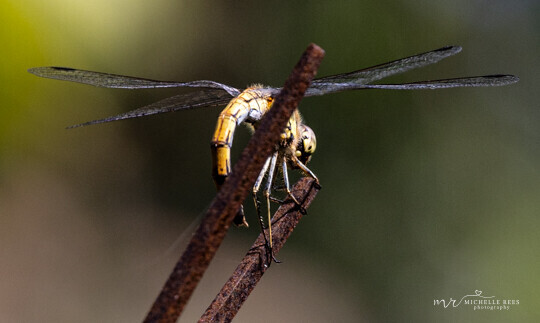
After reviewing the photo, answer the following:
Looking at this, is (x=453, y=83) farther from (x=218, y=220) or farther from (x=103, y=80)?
(x=218, y=220)

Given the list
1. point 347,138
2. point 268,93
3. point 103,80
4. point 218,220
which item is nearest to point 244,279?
point 218,220

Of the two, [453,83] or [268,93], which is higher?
[453,83]

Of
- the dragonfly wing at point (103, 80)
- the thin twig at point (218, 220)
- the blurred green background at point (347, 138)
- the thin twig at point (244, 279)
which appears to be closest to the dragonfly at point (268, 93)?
the dragonfly wing at point (103, 80)

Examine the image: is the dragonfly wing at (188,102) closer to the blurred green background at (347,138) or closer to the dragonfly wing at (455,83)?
the dragonfly wing at (455,83)

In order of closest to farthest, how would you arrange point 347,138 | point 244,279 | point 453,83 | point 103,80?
point 244,279 → point 453,83 → point 103,80 → point 347,138

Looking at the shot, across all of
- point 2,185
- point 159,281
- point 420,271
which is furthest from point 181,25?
point 420,271

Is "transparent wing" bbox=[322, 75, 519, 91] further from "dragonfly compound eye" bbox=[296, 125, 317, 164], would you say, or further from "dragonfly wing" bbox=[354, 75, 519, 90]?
"dragonfly compound eye" bbox=[296, 125, 317, 164]

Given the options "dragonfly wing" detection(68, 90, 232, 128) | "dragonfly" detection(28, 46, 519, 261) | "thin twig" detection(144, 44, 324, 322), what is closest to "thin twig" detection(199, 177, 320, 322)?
"thin twig" detection(144, 44, 324, 322)

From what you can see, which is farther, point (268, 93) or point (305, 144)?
point (305, 144)
